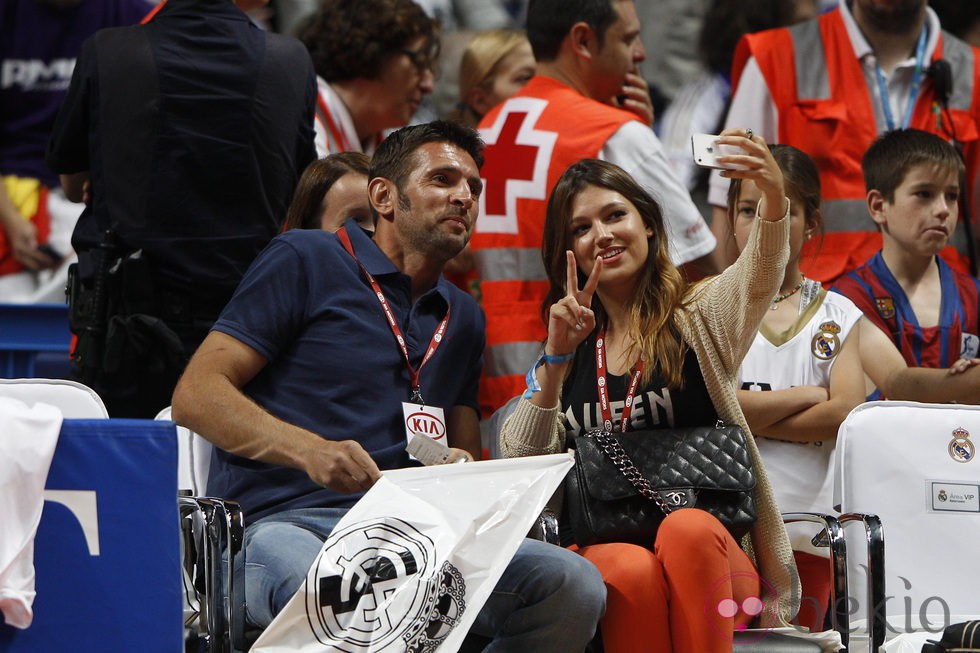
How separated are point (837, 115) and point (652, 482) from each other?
2.23 m

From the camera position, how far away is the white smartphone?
299 centimetres

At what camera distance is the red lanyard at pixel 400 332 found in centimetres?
329

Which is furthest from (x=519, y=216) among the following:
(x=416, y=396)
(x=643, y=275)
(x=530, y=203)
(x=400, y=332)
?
(x=416, y=396)

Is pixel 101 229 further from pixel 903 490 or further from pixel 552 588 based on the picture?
pixel 903 490

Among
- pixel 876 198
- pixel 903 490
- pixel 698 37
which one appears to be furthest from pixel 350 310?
pixel 698 37

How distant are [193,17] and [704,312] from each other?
5.50 ft

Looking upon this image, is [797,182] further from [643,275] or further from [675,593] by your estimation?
[675,593]

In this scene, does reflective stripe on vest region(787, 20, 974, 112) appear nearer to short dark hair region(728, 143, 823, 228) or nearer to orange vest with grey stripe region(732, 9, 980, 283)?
orange vest with grey stripe region(732, 9, 980, 283)

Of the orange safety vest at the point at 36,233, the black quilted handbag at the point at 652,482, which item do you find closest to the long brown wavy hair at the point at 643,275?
the black quilted handbag at the point at 652,482

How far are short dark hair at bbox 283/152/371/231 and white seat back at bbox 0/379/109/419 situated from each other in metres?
0.86

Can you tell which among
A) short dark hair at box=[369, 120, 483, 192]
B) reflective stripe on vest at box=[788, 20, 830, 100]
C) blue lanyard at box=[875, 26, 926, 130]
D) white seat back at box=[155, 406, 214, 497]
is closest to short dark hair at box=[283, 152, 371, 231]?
short dark hair at box=[369, 120, 483, 192]

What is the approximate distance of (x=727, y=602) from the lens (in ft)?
9.52

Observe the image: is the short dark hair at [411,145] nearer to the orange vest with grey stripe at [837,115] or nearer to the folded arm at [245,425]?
the folded arm at [245,425]

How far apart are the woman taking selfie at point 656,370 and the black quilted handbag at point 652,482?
0.06m
